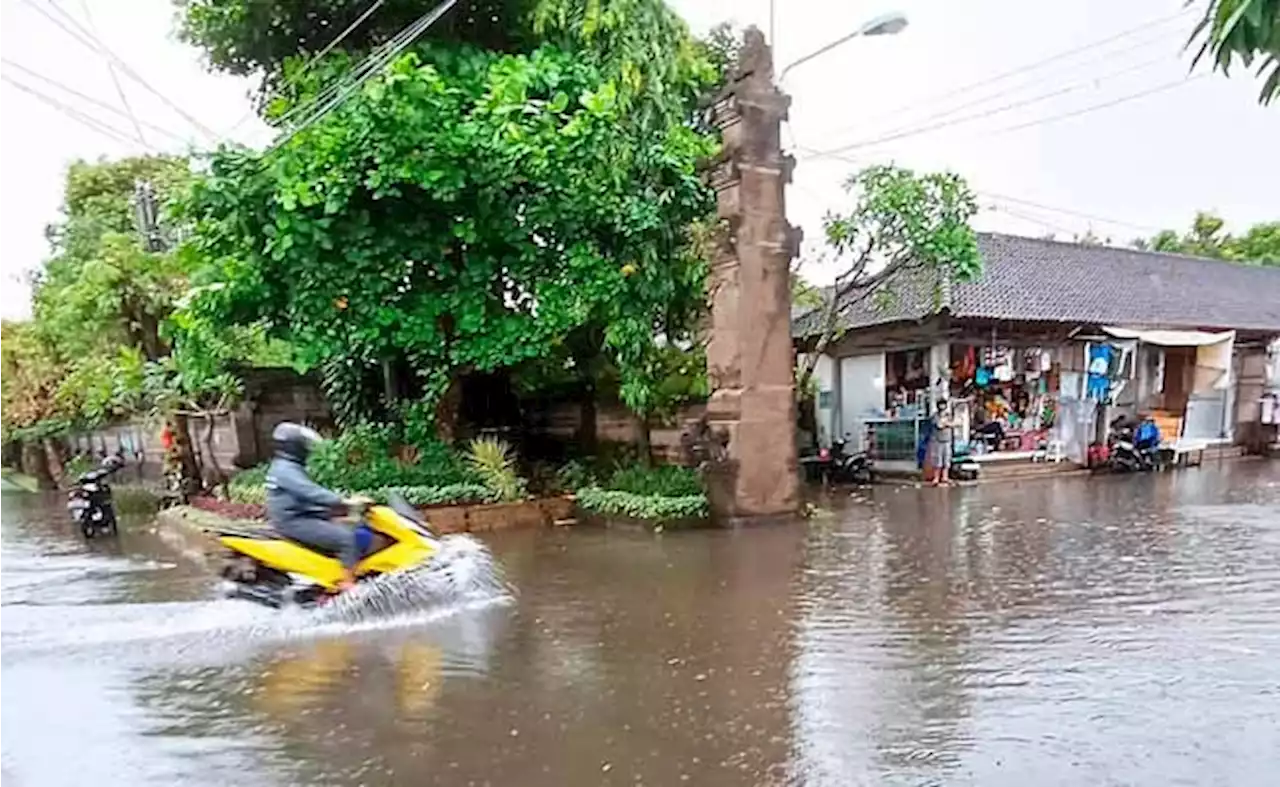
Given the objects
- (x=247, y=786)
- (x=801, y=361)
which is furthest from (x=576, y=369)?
(x=247, y=786)

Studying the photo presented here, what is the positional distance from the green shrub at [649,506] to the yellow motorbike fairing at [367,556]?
416cm

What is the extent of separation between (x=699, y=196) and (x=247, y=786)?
371 inches

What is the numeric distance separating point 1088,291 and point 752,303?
11.9m

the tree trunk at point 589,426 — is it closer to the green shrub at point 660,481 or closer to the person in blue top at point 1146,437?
the green shrub at point 660,481

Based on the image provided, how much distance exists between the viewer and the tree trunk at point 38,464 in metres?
26.1

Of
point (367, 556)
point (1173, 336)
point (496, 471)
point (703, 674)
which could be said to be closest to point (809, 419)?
point (1173, 336)

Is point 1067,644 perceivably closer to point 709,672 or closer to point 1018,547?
point 709,672

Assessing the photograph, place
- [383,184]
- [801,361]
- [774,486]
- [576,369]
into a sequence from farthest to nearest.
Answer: [801,361] < [576,369] < [774,486] < [383,184]

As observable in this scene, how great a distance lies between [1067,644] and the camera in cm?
593

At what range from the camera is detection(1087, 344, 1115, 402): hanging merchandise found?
17906mm

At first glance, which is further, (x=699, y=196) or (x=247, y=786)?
(x=699, y=196)

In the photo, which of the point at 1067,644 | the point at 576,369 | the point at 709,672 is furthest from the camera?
the point at 576,369

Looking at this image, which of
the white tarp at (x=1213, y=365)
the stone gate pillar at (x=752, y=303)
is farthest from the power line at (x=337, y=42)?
the white tarp at (x=1213, y=365)

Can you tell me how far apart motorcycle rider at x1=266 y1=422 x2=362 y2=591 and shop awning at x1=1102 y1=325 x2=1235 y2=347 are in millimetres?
15629
